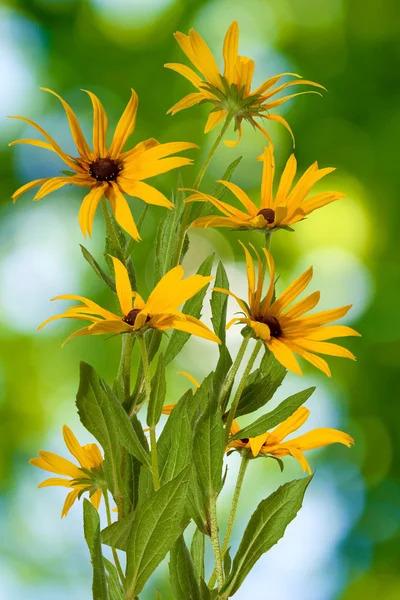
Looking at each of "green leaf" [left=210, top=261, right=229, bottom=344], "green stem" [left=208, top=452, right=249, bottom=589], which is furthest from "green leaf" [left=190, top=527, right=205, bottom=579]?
"green leaf" [left=210, top=261, right=229, bottom=344]

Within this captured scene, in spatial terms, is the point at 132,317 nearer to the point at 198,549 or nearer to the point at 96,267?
the point at 96,267

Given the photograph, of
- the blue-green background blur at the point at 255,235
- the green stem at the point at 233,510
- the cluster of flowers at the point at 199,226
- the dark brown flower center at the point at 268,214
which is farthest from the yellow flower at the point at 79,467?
the blue-green background blur at the point at 255,235

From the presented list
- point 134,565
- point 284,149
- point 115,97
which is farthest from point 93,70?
point 134,565

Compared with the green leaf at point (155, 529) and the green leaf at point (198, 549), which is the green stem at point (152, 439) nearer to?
the green leaf at point (155, 529)

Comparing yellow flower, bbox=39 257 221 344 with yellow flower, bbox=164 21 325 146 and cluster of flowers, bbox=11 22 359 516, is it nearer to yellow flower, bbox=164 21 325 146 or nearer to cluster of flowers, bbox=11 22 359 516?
cluster of flowers, bbox=11 22 359 516

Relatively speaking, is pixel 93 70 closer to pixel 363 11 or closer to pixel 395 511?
pixel 363 11
